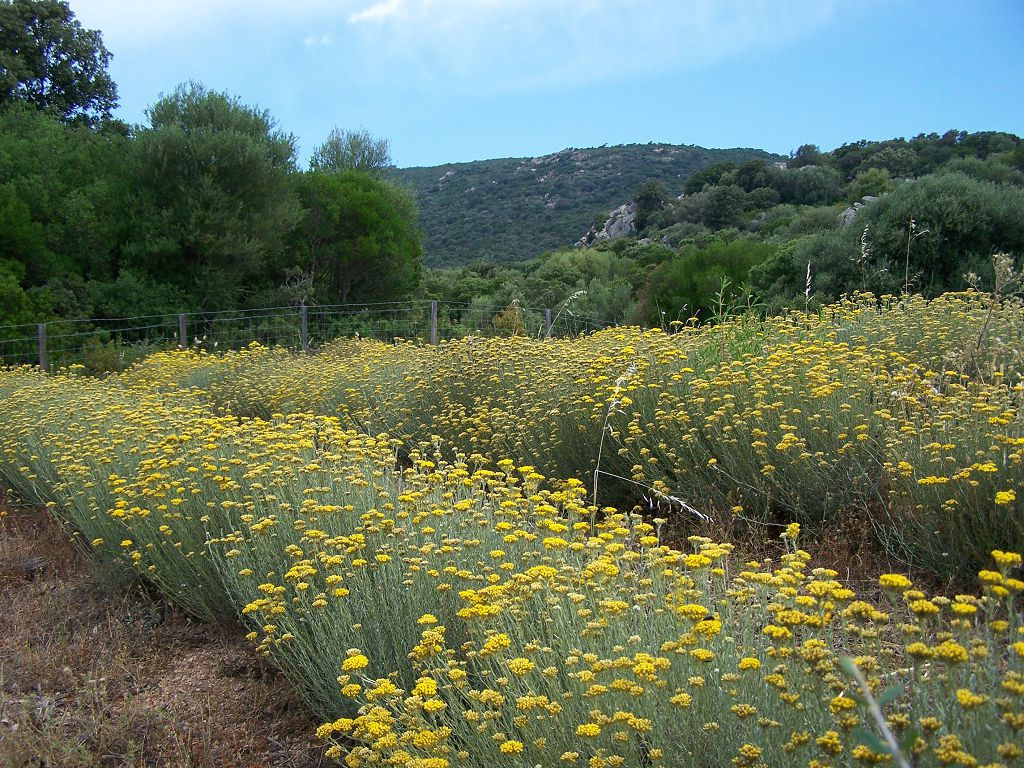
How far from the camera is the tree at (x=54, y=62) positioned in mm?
22188

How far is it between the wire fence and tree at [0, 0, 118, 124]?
9.67 metres

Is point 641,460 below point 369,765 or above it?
above

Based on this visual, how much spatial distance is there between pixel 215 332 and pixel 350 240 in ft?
23.9

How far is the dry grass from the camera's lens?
2.96 metres

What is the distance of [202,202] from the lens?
62.2ft

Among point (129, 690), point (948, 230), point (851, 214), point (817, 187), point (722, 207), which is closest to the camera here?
point (129, 690)

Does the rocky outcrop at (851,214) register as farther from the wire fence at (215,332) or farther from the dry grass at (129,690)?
the dry grass at (129,690)

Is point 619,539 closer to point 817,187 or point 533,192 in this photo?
point 817,187

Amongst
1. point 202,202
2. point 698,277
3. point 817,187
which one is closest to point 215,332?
point 202,202

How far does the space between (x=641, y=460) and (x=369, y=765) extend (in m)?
2.77

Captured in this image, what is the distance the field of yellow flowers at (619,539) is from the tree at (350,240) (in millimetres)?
17038

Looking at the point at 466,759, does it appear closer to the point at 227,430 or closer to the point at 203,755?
the point at 203,755

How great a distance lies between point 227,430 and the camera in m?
4.74

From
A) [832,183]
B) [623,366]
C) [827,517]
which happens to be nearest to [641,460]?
[623,366]
